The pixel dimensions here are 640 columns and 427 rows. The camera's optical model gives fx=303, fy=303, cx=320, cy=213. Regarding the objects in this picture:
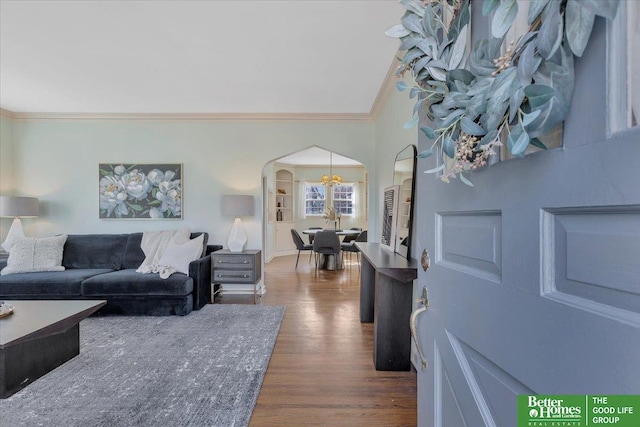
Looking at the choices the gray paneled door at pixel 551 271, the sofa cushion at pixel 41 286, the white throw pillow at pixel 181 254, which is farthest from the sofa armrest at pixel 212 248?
the gray paneled door at pixel 551 271

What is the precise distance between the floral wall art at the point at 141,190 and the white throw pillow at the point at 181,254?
2.80 ft

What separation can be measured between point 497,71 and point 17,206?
5.59 m

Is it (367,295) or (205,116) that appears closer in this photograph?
(367,295)

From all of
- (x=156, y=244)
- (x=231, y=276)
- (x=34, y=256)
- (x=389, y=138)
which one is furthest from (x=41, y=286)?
(x=389, y=138)

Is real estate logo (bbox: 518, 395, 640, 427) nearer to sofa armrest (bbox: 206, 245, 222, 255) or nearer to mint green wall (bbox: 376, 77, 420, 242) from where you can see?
mint green wall (bbox: 376, 77, 420, 242)

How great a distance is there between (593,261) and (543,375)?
0.21m

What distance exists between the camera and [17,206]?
13.3 ft

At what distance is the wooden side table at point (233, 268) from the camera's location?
4047 millimetres

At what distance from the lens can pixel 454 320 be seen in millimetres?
784

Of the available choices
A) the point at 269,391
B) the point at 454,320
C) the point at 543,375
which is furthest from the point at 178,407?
the point at 543,375

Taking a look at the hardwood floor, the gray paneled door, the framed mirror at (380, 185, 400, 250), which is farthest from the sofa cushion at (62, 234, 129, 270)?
the gray paneled door

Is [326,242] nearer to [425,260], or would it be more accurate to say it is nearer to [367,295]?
[367,295]

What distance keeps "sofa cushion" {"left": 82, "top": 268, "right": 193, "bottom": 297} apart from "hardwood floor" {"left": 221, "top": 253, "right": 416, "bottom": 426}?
1319 mm

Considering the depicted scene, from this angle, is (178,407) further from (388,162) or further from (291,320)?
(388,162)
